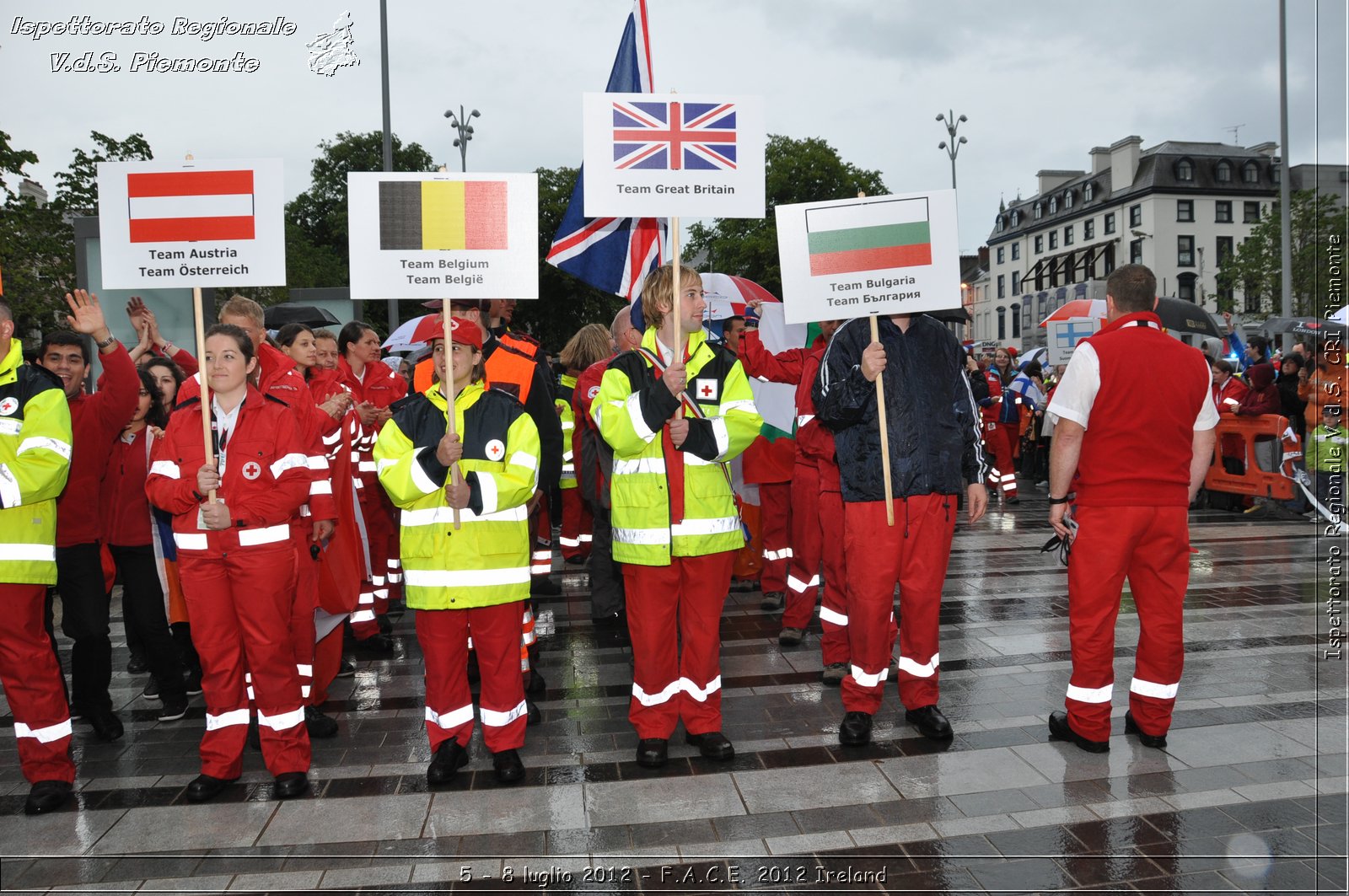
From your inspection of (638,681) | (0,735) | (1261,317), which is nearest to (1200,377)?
(638,681)

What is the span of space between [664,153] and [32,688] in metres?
3.79

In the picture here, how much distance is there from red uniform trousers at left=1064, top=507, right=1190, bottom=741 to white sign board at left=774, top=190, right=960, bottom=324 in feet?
4.37

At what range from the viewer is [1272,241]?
112ft

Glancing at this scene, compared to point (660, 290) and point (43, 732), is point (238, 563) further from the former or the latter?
point (660, 290)

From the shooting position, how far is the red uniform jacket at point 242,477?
184 inches

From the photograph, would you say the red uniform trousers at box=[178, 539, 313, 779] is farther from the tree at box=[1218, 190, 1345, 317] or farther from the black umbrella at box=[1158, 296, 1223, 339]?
the tree at box=[1218, 190, 1345, 317]

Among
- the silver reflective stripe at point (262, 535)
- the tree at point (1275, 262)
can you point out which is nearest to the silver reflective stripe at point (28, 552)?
the silver reflective stripe at point (262, 535)

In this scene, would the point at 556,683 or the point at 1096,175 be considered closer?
the point at 556,683

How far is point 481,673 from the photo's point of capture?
4.75 m

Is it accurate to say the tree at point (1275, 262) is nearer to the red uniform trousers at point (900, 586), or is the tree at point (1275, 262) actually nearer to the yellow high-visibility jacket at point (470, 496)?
the red uniform trousers at point (900, 586)

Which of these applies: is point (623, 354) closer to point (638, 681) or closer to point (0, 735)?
point (638, 681)

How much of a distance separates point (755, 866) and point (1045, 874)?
1023 mm

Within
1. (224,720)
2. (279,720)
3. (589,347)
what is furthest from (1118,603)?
(589,347)

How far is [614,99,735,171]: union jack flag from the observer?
4.93m
